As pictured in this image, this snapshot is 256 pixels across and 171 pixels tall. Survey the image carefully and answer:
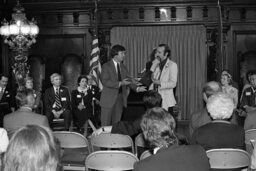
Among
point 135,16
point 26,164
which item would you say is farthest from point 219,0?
point 26,164

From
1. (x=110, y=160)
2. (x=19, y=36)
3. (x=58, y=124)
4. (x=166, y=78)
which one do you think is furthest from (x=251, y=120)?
(x=19, y=36)

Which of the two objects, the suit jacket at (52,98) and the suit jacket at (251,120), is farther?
the suit jacket at (52,98)

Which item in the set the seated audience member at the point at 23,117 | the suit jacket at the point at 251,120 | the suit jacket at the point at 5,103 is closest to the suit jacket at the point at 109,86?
the seated audience member at the point at 23,117

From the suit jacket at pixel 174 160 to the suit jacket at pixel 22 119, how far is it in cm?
213

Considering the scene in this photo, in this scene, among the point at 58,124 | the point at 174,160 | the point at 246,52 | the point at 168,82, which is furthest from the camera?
the point at 246,52

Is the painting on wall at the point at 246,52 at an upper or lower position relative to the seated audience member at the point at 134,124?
upper

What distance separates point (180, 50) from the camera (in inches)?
441

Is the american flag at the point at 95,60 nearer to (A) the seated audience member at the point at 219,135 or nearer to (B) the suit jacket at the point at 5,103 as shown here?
(B) the suit jacket at the point at 5,103

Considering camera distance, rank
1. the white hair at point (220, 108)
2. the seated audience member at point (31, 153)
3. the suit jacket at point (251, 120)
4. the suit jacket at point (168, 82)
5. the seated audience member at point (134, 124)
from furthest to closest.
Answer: the suit jacket at point (168, 82)
the suit jacket at point (251, 120)
the seated audience member at point (134, 124)
the white hair at point (220, 108)
the seated audience member at point (31, 153)

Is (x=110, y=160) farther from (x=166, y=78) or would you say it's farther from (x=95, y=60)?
(x=95, y=60)

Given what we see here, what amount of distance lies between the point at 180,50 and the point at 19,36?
3.90m

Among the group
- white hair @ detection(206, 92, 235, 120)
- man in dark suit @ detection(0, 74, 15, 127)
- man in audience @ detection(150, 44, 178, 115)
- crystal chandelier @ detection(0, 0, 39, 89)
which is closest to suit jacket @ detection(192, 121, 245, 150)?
white hair @ detection(206, 92, 235, 120)

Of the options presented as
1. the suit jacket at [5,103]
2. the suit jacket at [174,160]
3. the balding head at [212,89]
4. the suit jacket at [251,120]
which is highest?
the balding head at [212,89]

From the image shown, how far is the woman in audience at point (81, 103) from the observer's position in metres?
8.25
